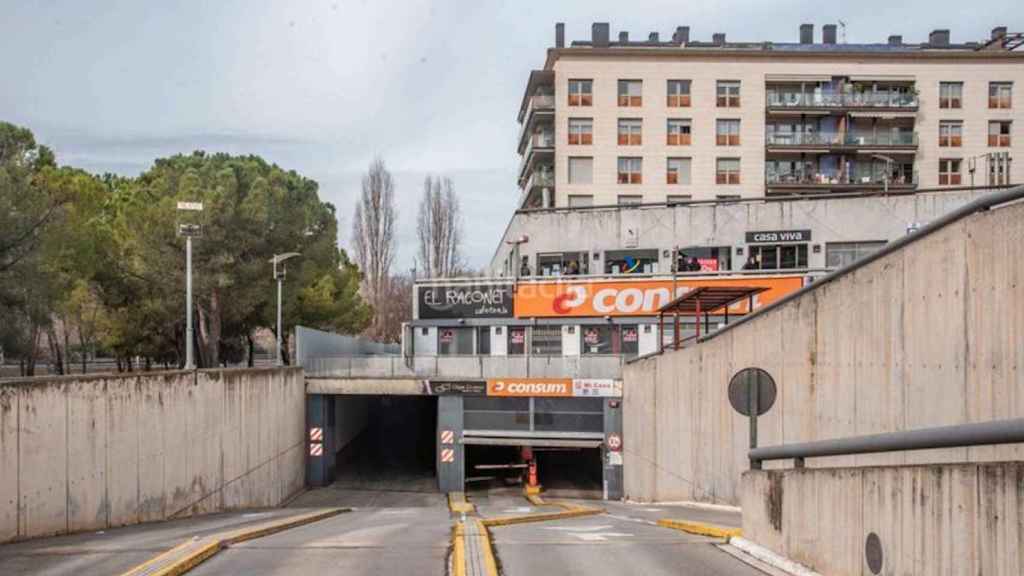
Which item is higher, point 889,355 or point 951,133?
point 951,133

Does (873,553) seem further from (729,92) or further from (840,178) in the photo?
(840,178)

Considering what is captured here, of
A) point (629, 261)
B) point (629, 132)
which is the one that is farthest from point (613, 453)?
Result: point (629, 132)

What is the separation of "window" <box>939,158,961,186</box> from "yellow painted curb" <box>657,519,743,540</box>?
46425 millimetres

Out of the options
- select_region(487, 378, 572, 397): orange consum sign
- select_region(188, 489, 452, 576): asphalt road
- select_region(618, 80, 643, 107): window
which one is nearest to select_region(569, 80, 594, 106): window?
select_region(618, 80, 643, 107): window

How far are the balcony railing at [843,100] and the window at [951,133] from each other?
2355 mm

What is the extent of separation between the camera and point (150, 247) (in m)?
37.2

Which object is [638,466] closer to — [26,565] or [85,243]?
[26,565]

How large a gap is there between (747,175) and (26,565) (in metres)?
48.0

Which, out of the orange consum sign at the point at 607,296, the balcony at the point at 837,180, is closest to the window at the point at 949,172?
the balcony at the point at 837,180

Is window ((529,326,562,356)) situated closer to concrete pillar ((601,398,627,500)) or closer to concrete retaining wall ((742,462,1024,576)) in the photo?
concrete pillar ((601,398,627,500))

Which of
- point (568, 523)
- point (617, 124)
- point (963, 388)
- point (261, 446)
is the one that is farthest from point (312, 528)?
point (617, 124)

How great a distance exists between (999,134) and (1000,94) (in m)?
2.44

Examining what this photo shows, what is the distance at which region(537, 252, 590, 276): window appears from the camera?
41.8 metres

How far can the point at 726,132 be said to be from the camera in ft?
173
